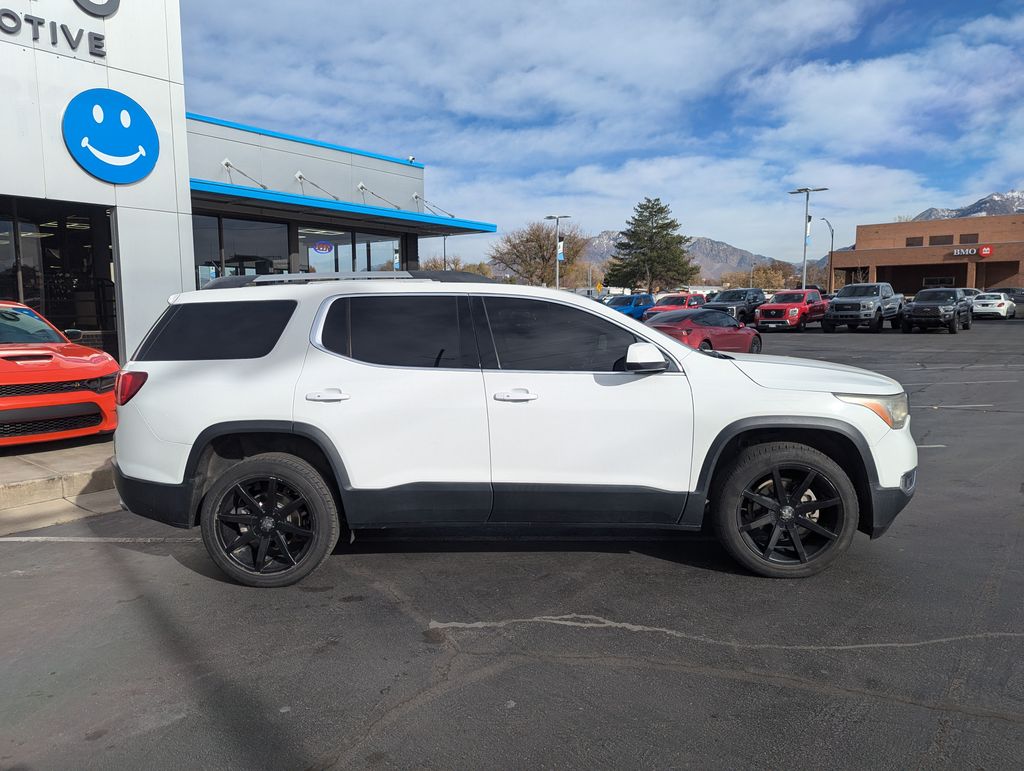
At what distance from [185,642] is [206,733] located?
91 cm

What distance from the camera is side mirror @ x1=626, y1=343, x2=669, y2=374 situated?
156 inches

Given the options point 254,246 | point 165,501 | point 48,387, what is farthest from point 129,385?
point 254,246

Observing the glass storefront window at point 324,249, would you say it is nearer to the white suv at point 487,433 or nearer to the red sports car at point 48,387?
the red sports car at point 48,387

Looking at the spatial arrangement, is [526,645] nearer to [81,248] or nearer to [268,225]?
[81,248]

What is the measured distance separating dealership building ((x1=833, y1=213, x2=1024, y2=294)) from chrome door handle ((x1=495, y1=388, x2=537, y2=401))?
67820 mm

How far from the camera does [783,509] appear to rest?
13.7 ft

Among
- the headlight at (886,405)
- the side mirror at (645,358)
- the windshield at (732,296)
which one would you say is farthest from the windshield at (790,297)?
the side mirror at (645,358)

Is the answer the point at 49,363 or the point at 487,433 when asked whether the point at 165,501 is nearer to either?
the point at 487,433

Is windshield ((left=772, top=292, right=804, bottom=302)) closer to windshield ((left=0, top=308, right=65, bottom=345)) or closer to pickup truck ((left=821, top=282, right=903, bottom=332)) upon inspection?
pickup truck ((left=821, top=282, right=903, bottom=332))

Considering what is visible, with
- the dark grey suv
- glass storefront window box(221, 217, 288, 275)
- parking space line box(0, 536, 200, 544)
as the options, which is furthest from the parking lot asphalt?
A: the dark grey suv

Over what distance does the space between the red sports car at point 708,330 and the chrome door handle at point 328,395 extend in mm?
13178

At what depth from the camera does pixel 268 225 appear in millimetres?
18859

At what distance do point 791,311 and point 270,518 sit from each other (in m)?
29.6

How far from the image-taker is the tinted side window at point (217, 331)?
4324mm
